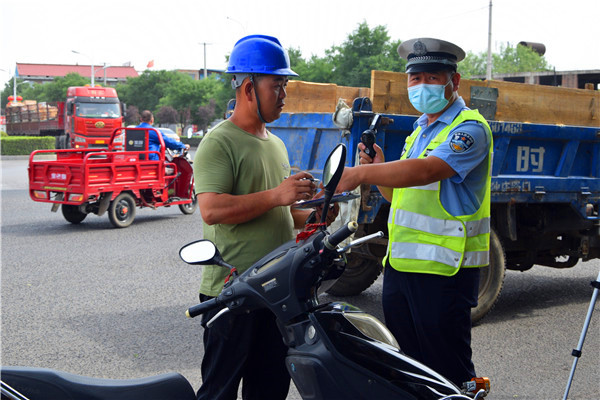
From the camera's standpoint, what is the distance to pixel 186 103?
73188mm

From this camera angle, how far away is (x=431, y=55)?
9.91 ft

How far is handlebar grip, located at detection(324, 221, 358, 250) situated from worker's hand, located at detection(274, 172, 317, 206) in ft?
1.68

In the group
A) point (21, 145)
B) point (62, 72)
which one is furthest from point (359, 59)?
point (62, 72)

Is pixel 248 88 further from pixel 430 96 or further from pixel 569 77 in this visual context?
pixel 569 77

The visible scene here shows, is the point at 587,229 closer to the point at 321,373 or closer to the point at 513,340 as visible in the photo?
the point at 513,340

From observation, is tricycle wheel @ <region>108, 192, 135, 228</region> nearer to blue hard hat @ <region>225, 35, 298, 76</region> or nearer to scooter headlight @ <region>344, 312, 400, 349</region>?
blue hard hat @ <region>225, 35, 298, 76</region>

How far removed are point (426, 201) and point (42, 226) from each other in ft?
32.9

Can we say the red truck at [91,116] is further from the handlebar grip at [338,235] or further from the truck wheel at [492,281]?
the handlebar grip at [338,235]

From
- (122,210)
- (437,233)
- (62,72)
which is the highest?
(62,72)

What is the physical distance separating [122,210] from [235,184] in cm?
936

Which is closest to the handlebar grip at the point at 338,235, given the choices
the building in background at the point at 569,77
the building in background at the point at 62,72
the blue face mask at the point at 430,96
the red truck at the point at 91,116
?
the blue face mask at the point at 430,96

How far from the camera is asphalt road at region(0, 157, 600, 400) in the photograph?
15.9ft

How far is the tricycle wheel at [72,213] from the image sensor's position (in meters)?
11.9

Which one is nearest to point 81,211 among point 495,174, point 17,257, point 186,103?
point 17,257
